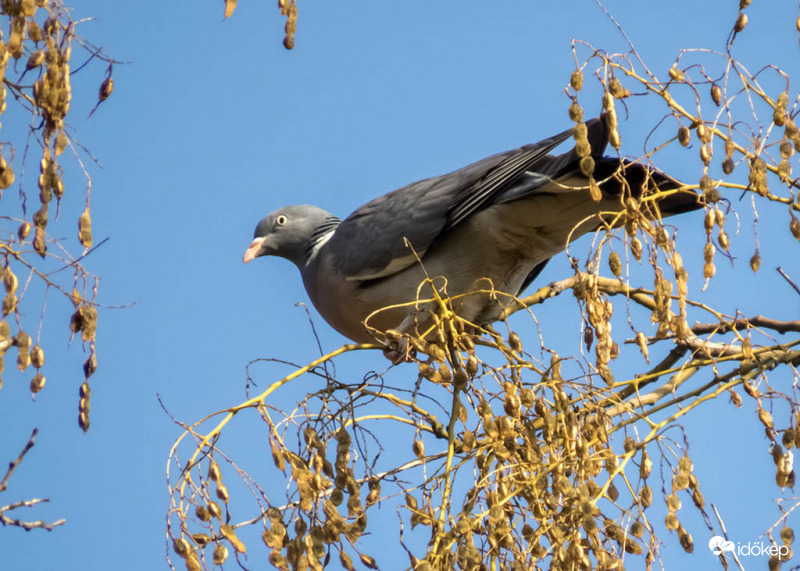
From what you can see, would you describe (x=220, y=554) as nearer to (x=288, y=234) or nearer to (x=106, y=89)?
(x=106, y=89)

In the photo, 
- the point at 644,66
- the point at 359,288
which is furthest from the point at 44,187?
the point at 359,288

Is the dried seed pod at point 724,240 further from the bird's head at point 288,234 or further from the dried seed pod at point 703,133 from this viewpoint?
the bird's head at point 288,234

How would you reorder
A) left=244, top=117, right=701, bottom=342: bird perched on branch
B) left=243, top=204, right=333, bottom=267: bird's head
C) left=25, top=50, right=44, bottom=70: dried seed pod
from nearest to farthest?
left=25, top=50, right=44, bottom=70: dried seed pod, left=244, top=117, right=701, bottom=342: bird perched on branch, left=243, top=204, right=333, bottom=267: bird's head

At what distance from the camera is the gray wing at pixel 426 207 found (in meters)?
4.39

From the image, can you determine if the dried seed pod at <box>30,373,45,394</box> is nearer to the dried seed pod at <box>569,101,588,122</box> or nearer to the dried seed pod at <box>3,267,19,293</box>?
the dried seed pod at <box>3,267,19,293</box>

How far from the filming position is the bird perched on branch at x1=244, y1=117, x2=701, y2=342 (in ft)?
14.2

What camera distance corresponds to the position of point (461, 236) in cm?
470

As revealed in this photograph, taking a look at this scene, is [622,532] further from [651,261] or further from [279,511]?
[279,511]

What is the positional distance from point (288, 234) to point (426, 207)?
3.92 ft

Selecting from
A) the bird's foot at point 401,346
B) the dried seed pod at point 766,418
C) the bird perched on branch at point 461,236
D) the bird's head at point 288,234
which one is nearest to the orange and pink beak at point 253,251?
the bird's head at point 288,234

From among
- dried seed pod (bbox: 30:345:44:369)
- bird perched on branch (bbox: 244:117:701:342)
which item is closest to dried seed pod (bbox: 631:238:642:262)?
dried seed pod (bbox: 30:345:44:369)

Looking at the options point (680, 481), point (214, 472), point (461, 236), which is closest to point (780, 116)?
point (680, 481)

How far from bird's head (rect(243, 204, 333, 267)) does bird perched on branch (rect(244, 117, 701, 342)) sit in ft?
1.29

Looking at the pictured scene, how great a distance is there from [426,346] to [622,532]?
0.66m
